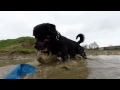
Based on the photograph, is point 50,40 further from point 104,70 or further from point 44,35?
point 104,70

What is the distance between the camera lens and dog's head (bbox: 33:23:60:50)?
23.3 feet

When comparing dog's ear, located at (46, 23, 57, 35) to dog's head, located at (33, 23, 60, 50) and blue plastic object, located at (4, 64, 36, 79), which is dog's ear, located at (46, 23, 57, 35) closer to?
dog's head, located at (33, 23, 60, 50)

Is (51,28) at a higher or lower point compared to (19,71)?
higher

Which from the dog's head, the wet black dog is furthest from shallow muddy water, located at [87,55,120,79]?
the dog's head

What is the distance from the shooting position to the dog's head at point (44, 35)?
709 centimetres

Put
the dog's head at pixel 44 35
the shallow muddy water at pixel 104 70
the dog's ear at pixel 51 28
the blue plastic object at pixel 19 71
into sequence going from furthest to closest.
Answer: the dog's ear at pixel 51 28 → the dog's head at pixel 44 35 → the shallow muddy water at pixel 104 70 → the blue plastic object at pixel 19 71

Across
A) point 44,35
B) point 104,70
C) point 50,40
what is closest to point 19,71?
point 44,35

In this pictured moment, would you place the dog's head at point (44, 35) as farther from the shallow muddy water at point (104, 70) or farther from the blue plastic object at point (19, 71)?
the shallow muddy water at point (104, 70)

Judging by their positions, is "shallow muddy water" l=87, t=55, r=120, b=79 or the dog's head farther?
the dog's head

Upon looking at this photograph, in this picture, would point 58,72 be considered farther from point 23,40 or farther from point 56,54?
point 23,40

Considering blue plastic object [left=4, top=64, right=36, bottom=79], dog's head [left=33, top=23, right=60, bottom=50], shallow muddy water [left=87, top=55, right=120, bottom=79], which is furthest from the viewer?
dog's head [left=33, top=23, right=60, bottom=50]

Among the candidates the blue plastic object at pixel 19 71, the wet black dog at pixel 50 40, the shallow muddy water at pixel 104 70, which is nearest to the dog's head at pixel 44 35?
the wet black dog at pixel 50 40

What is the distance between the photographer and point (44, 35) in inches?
285

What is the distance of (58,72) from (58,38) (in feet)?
5.67
